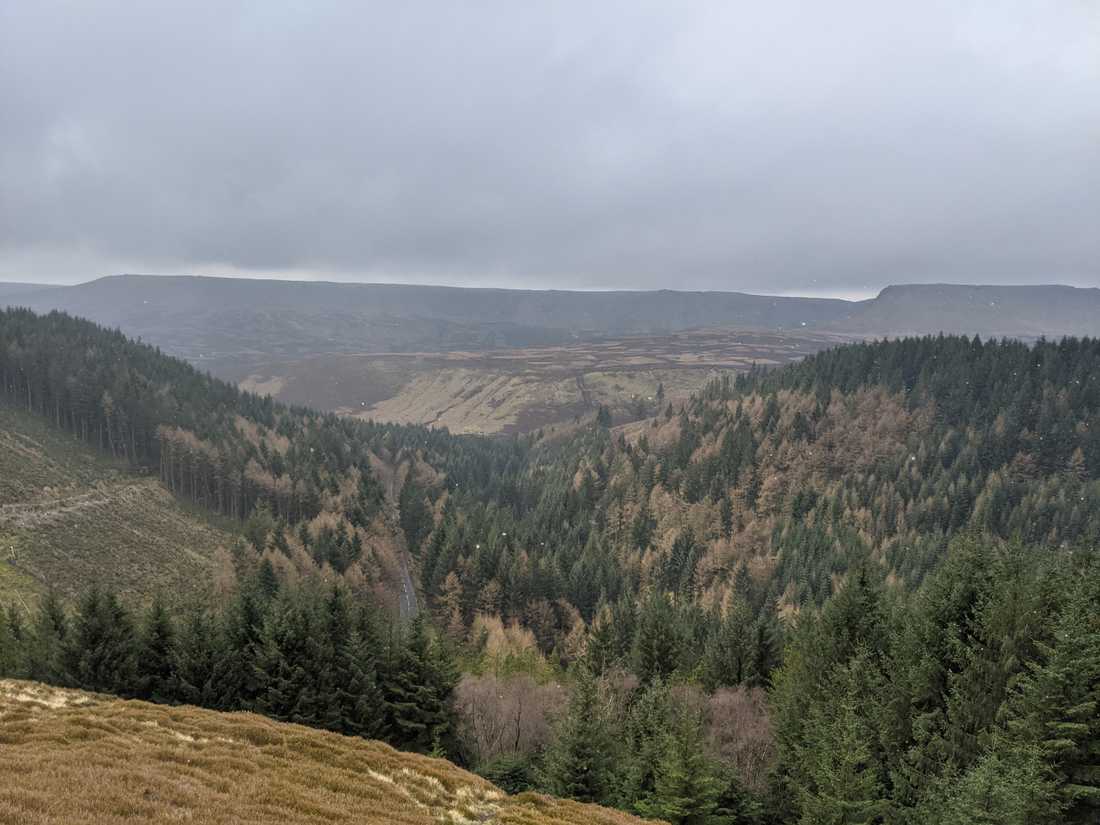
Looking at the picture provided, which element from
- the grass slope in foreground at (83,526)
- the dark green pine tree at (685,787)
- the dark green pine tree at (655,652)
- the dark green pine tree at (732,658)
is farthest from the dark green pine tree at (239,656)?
the dark green pine tree at (732,658)

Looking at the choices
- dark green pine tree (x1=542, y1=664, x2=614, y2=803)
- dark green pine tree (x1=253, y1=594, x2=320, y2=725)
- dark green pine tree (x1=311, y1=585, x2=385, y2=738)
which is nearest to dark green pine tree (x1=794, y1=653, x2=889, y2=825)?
dark green pine tree (x1=542, y1=664, x2=614, y2=803)

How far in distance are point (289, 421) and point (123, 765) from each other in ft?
571

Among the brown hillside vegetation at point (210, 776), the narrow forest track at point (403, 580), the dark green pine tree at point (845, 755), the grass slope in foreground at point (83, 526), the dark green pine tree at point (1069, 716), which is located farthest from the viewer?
the narrow forest track at point (403, 580)

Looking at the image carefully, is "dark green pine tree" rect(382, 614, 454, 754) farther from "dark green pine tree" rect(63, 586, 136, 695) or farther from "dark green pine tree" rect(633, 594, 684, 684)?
"dark green pine tree" rect(633, 594, 684, 684)

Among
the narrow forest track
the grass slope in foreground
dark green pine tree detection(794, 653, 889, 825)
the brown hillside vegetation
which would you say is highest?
the brown hillside vegetation

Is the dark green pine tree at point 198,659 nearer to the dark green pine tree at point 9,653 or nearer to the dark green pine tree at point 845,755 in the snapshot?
the dark green pine tree at point 9,653

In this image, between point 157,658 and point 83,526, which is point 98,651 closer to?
point 157,658

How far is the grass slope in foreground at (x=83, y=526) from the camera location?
254ft

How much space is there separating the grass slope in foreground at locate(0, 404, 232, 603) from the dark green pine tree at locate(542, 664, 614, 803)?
61473 mm

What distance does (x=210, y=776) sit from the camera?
2203cm

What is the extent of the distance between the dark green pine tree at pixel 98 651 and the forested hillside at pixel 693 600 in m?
0.19

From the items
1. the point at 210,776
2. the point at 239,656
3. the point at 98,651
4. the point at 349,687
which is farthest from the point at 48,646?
the point at 210,776

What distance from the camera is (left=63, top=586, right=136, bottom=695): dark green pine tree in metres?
43.3

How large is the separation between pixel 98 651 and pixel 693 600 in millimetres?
115472
